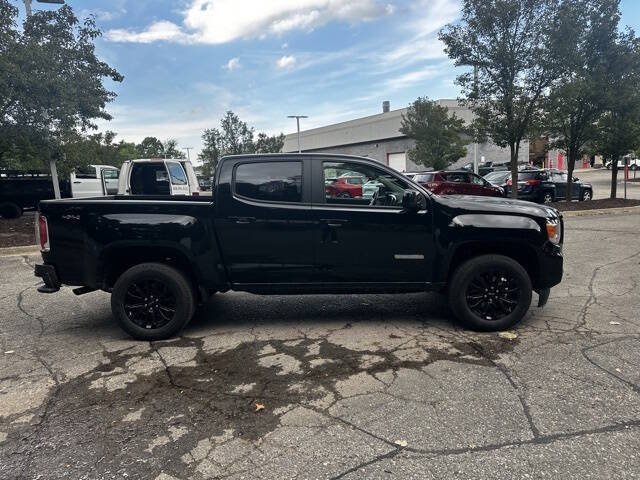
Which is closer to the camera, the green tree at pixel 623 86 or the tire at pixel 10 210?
the green tree at pixel 623 86

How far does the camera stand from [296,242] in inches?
188

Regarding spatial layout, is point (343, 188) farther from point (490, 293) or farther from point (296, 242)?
point (490, 293)

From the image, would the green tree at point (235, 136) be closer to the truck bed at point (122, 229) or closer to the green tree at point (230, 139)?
the green tree at point (230, 139)

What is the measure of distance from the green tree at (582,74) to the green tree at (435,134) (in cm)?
1294

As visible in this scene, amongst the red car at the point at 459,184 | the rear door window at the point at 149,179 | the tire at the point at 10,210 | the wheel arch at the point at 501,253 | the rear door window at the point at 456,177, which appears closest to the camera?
the wheel arch at the point at 501,253

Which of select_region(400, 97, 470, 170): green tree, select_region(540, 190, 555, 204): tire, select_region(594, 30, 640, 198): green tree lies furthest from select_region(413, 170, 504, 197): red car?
select_region(400, 97, 470, 170): green tree

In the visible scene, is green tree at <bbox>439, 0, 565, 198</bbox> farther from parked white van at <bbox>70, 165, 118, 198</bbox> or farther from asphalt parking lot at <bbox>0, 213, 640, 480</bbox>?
parked white van at <bbox>70, 165, 118, 198</bbox>

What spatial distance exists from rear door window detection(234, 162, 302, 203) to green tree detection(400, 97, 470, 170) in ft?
88.5

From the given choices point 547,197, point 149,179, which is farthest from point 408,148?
point 149,179

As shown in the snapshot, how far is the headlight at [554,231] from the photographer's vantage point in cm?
480

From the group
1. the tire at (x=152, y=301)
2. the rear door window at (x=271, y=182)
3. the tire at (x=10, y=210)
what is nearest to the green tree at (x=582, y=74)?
the rear door window at (x=271, y=182)

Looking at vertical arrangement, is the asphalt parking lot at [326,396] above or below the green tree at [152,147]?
below

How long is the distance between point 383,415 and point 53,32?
14530 millimetres

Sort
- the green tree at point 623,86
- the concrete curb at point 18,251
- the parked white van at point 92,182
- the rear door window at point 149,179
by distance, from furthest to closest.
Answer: the parked white van at point 92,182 → the green tree at point 623,86 → the rear door window at point 149,179 → the concrete curb at point 18,251
